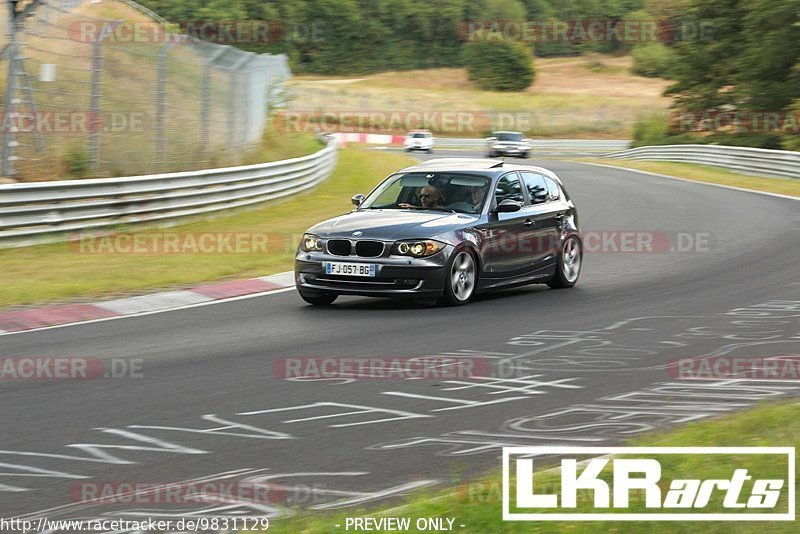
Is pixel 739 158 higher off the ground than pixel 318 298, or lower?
higher

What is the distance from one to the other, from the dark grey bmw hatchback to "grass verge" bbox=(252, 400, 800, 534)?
548 centimetres

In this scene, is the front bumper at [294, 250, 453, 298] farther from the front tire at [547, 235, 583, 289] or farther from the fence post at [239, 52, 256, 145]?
the fence post at [239, 52, 256, 145]

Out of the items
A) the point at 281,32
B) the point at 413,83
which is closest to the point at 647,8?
the point at 413,83

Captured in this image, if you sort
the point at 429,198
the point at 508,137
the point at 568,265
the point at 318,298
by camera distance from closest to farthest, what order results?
the point at 318,298 → the point at 429,198 → the point at 568,265 → the point at 508,137

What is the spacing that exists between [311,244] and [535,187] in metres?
3.10

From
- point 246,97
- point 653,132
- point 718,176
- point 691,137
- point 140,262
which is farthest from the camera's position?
point 653,132

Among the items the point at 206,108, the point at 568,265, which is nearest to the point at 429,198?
the point at 568,265

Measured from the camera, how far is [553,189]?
47.4 ft

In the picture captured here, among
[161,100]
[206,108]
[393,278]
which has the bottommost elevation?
[393,278]

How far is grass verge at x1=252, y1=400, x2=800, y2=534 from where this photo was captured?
15.7 ft

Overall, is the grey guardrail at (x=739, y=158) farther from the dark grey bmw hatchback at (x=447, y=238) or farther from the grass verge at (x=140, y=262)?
the dark grey bmw hatchback at (x=447, y=238)

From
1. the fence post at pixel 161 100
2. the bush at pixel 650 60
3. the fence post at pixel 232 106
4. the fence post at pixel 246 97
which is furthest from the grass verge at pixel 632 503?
the bush at pixel 650 60

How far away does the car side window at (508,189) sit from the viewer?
13289mm

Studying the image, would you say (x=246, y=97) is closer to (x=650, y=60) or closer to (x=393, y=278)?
(x=393, y=278)
